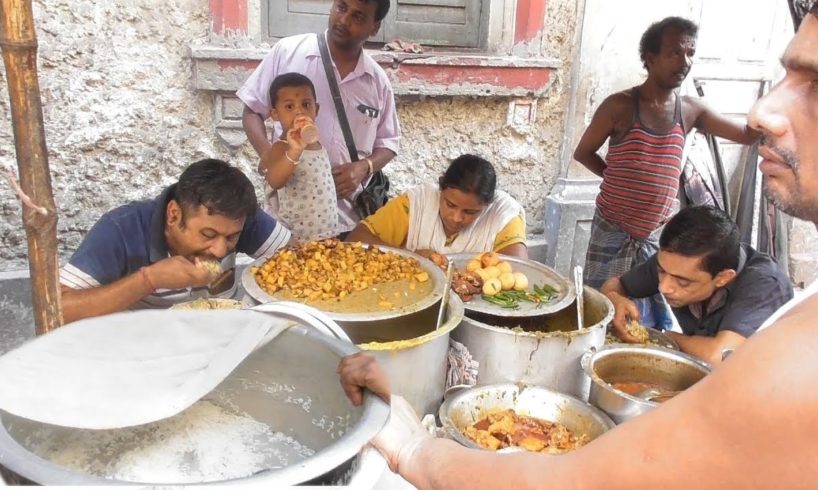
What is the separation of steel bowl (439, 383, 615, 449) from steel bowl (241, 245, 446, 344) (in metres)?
0.28

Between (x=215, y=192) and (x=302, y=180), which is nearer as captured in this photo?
(x=215, y=192)

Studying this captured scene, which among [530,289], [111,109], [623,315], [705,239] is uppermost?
[111,109]

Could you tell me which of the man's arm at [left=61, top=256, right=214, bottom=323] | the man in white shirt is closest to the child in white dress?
the man in white shirt

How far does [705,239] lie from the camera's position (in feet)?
8.06

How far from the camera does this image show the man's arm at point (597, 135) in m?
3.65

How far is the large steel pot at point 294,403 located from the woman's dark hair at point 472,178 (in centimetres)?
170

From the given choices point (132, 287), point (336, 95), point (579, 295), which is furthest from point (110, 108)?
point (579, 295)

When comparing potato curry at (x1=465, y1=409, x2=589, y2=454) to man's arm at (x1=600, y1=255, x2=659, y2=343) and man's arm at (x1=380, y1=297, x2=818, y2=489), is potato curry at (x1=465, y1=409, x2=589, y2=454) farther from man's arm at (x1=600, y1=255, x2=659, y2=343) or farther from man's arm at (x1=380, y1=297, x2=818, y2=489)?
man's arm at (x1=600, y1=255, x2=659, y2=343)

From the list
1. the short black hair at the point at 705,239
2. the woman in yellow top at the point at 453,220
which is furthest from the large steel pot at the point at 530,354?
the woman in yellow top at the point at 453,220

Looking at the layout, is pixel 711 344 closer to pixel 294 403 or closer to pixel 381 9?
pixel 294 403

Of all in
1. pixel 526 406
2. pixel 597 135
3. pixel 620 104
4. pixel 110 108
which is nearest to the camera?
pixel 526 406

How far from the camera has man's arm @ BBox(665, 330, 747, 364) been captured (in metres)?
2.29

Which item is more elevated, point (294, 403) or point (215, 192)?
point (215, 192)

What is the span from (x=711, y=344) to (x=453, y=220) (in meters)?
1.17
